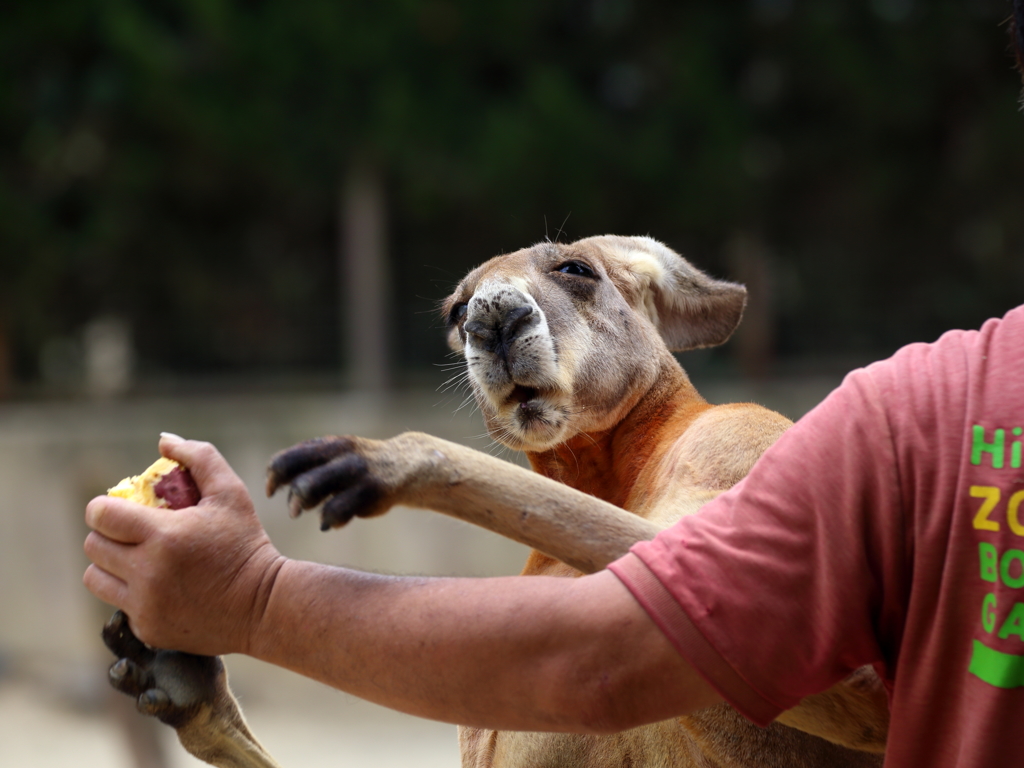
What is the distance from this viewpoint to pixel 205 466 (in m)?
1.47

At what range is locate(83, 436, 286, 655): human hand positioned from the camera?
4.47ft

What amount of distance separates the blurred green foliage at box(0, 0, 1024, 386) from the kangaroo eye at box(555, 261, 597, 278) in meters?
6.15

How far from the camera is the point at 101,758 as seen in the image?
6.85 meters

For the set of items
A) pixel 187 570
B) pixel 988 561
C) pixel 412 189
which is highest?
pixel 412 189

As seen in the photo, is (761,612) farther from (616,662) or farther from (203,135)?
(203,135)

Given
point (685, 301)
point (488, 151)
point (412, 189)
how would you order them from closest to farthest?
point (685, 301), point (488, 151), point (412, 189)

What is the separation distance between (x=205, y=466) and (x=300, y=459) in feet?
0.54

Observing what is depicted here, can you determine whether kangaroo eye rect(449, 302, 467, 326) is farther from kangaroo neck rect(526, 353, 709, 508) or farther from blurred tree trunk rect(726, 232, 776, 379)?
blurred tree trunk rect(726, 232, 776, 379)

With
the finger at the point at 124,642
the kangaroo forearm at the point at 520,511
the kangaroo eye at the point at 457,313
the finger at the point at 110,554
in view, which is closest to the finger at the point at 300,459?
the kangaroo forearm at the point at 520,511

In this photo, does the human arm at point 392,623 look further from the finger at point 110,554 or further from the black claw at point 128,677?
the black claw at point 128,677

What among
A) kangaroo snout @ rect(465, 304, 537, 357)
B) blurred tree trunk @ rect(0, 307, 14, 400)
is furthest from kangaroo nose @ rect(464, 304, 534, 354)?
blurred tree trunk @ rect(0, 307, 14, 400)

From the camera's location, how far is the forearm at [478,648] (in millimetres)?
Result: 1188

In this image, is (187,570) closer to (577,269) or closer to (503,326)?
(503,326)

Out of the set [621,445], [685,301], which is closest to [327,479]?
[621,445]
